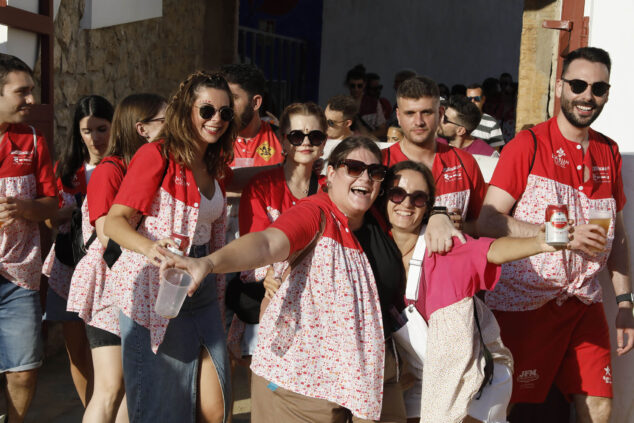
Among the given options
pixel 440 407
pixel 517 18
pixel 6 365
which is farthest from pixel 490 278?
pixel 517 18

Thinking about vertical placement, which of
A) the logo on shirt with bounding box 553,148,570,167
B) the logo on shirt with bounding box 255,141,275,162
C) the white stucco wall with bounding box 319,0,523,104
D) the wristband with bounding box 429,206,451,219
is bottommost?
the wristband with bounding box 429,206,451,219

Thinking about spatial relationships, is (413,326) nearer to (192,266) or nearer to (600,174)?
(192,266)

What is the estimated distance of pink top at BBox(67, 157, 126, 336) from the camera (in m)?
3.53

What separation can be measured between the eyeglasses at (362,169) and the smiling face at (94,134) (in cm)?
184

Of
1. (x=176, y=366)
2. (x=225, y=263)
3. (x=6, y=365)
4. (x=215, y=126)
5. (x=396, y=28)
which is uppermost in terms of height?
(x=396, y=28)

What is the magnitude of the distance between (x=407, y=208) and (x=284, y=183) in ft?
2.54

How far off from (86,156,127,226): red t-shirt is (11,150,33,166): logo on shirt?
0.65 metres

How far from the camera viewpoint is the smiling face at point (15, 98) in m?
3.92

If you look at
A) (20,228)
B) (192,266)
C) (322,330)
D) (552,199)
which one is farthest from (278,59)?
(192,266)

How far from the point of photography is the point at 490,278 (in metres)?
3.19

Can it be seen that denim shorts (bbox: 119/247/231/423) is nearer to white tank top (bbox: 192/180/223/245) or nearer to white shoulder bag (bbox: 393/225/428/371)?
white tank top (bbox: 192/180/223/245)

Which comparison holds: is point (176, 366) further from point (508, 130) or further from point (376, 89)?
point (508, 130)

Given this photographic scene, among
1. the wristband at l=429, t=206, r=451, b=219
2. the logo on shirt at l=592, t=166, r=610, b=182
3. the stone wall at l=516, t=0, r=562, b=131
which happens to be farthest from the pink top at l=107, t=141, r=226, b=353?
the stone wall at l=516, t=0, r=562, b=131

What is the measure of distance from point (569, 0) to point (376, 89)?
4.67m
